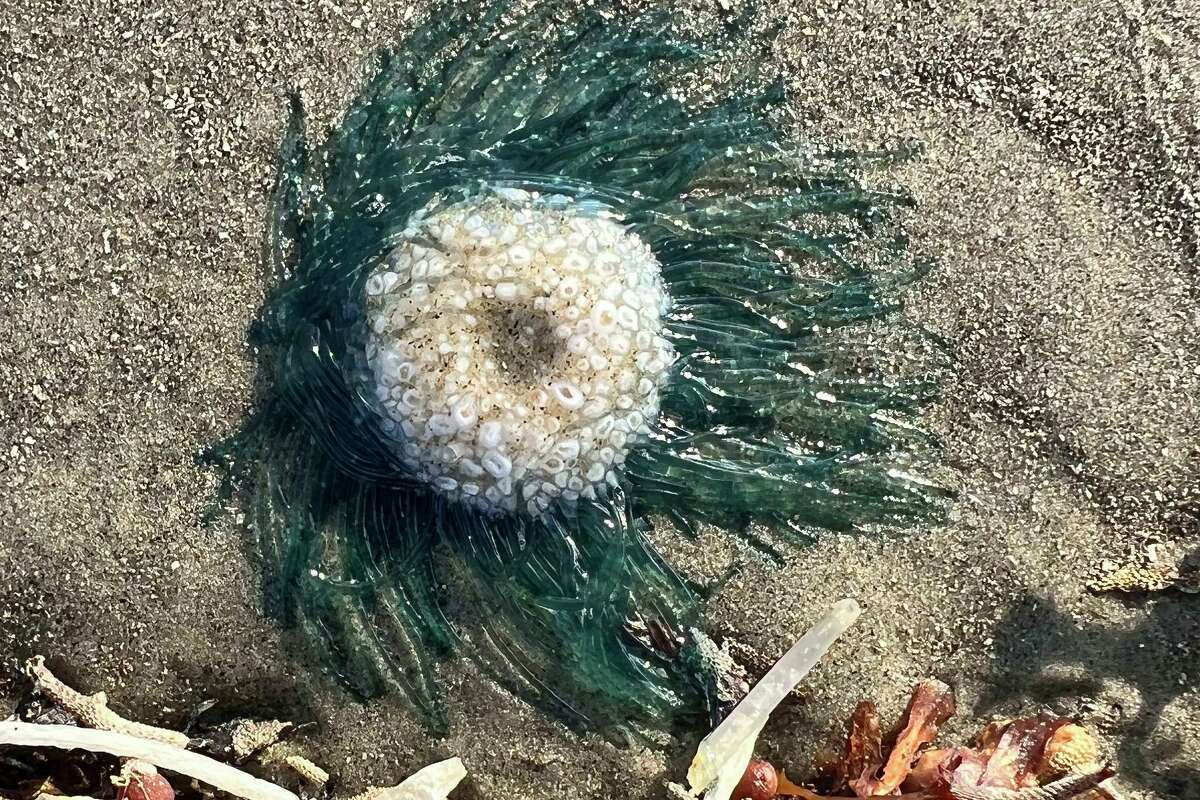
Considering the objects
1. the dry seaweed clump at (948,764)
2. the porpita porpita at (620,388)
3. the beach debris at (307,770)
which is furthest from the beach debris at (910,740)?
the beach debris at (307,770)

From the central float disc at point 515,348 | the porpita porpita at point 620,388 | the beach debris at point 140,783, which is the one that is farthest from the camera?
the beach debris at point 140,783

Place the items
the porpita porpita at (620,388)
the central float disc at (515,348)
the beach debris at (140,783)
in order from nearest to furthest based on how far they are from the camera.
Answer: the central float disc at (515,348) < the porpita porpita at (620,388) < the beach debris at (140,783)

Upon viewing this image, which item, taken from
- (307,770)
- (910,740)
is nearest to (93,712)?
(307,770)

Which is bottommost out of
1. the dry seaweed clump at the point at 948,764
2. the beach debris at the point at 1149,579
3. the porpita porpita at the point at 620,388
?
the dry seaweed clump at the point at 948,764

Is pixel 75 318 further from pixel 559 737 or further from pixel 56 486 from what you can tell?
pixel 559 737

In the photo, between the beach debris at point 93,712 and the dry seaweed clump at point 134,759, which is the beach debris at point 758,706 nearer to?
the dry seaweed clump at point 134,759

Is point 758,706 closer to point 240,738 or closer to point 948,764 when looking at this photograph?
point 948,764
